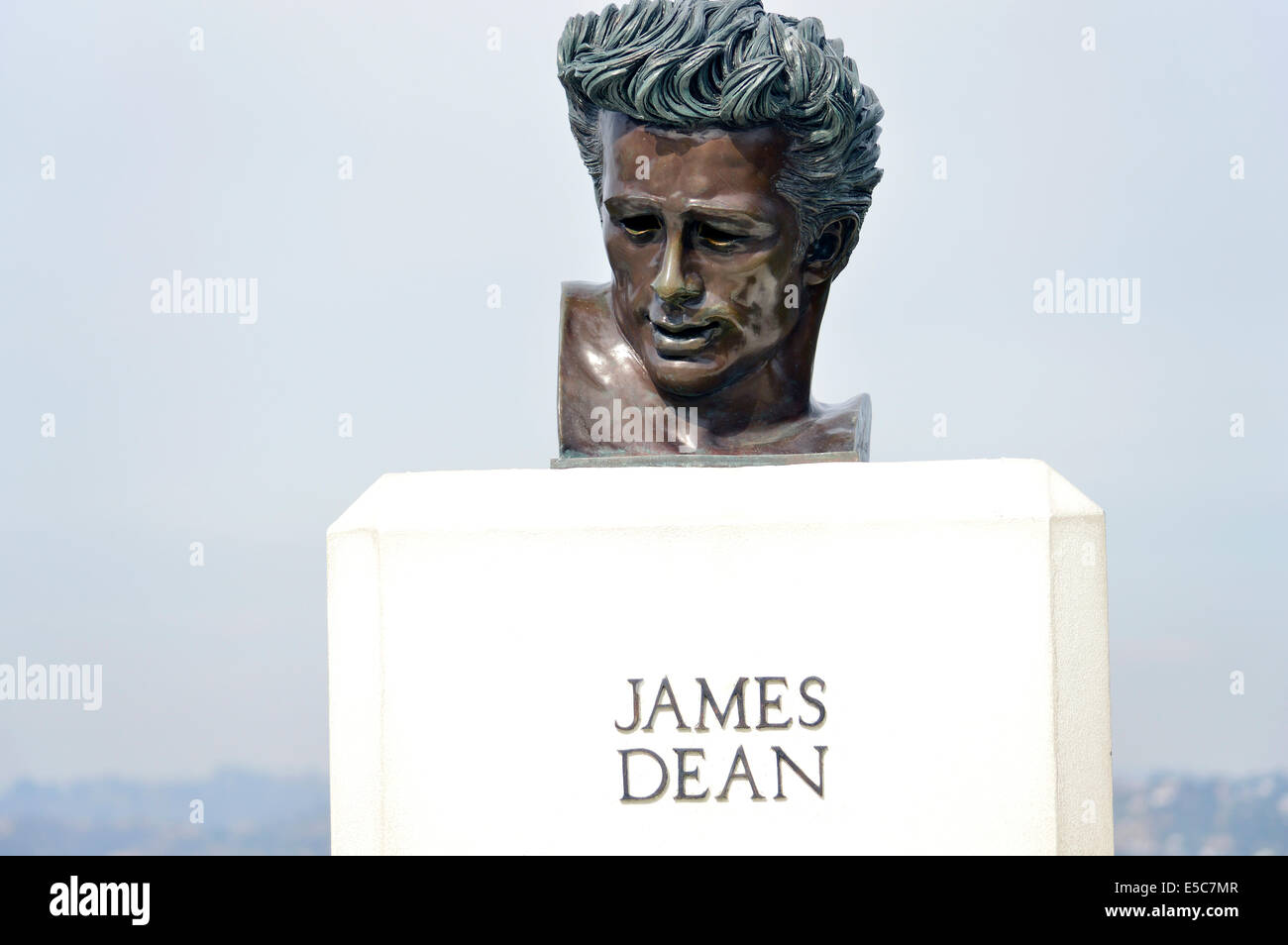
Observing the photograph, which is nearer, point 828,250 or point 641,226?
point 641,226

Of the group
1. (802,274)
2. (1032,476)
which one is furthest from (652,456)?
(1032,476)

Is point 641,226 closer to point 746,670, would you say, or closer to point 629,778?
point 746,670

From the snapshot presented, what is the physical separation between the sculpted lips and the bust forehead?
1.30 feet

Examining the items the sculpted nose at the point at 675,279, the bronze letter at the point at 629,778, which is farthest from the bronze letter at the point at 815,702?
the sculpted nose at the point at 675,279

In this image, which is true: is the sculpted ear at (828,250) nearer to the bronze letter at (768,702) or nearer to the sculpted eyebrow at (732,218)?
the sculpted eyebrow at (732,218)

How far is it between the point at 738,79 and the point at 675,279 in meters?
0.61

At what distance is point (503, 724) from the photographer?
542 centimetres

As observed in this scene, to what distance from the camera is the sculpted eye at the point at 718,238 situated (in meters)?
5.90

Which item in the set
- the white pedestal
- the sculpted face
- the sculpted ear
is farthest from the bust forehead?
the white pedestal

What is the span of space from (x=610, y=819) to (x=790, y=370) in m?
1.63

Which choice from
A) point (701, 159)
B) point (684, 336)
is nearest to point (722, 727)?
point (684, 336)

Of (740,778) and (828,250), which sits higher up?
(828,250)

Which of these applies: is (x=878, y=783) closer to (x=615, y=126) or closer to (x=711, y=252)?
(x=711, y=252)

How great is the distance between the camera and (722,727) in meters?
5.43
